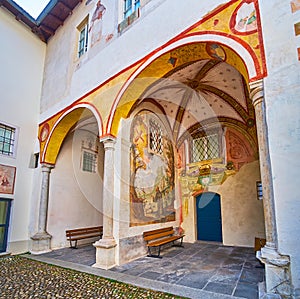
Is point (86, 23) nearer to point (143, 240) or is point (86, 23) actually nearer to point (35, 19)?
point (35, 19)

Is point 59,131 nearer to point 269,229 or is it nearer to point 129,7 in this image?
point 129,7

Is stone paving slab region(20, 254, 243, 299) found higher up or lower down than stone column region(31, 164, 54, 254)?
lower down

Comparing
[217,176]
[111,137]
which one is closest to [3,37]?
[111,137]

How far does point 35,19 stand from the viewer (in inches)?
368

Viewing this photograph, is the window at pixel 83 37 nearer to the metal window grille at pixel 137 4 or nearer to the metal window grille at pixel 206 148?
the metal window grille at pixel 137 4

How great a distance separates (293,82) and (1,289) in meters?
5.84

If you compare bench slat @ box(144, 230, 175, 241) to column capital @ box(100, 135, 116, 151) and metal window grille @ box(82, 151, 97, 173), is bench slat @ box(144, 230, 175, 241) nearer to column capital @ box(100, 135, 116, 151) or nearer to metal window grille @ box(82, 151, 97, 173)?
column capital @ box(100, 135, 116, 151)

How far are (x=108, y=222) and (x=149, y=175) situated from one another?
216cm

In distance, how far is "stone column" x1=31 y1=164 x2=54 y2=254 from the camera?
23.9ft

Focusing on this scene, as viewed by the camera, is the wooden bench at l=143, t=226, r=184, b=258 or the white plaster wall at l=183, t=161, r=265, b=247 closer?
the wooden bench at l=143, t=226, r=184, b=258

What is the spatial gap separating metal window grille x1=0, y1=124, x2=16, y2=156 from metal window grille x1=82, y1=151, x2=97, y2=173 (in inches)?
102

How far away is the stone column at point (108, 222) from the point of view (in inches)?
209

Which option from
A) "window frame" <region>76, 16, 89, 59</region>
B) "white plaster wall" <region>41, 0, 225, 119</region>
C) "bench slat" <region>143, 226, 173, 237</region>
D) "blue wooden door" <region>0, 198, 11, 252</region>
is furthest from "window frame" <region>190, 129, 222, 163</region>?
"blue wooden door" <region>0, 198, 11, 252</region>

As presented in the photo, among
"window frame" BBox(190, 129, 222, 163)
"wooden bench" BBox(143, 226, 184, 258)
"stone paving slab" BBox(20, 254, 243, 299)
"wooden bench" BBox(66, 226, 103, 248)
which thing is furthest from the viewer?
"window frame" BBox(190, 129, 222, 163)
